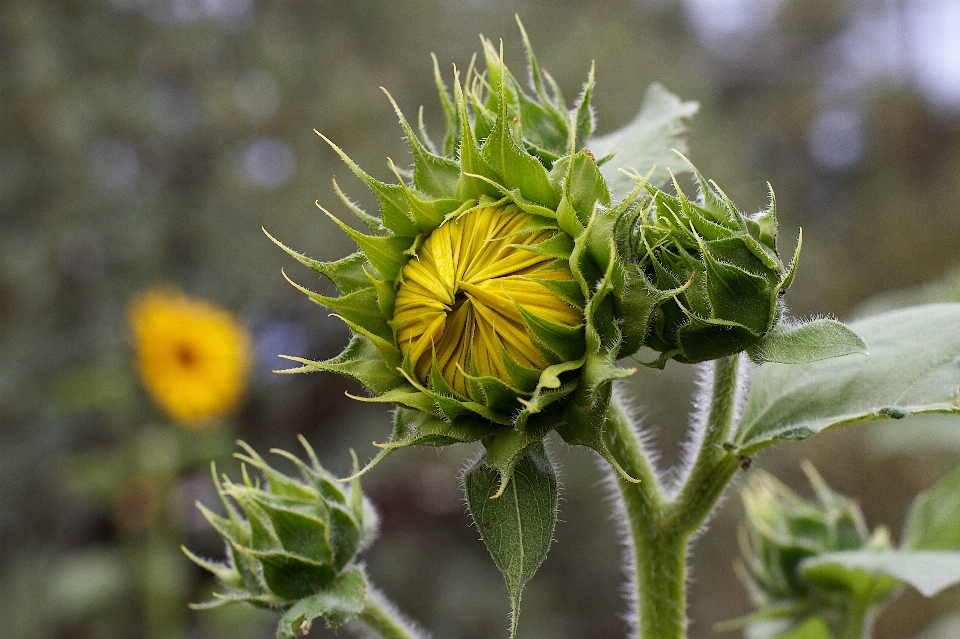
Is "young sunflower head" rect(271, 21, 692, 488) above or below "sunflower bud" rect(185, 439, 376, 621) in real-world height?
above

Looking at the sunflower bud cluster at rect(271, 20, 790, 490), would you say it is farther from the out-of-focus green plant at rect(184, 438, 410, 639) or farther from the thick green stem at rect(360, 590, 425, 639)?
the thick green stem at rect(360, 590, 425, 639)

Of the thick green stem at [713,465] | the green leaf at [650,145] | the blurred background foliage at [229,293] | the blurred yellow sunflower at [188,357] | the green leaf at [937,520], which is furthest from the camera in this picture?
the blurred background foliage at [229,293]

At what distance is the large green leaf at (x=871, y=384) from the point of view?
100 centimetres

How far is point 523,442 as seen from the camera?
93 centimetres

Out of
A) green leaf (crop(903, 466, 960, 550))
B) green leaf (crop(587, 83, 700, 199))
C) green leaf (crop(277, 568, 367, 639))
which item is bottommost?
green leaf (crop(277, 568, 367, 639))

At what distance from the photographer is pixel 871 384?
1052 millimetres

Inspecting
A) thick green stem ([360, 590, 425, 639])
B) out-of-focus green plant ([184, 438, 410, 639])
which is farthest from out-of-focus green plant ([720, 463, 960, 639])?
out-of-focus green plant ([184, 438, 410, 639])

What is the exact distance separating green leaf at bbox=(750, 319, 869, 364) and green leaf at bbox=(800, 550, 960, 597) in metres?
0.39

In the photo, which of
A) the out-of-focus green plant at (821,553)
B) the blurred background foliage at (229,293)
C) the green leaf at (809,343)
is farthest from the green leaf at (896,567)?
the blurred background foliage at (229,293)

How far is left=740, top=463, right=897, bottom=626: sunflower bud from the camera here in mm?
1498

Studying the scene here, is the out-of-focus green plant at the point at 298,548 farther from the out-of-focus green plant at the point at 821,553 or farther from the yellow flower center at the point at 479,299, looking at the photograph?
the out-of-focus green plant at the point at 821,553

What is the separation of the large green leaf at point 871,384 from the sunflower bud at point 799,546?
40cm

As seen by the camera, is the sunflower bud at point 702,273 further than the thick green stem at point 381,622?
No

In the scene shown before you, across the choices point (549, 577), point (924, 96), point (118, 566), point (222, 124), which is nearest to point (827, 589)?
point (118, 566)
